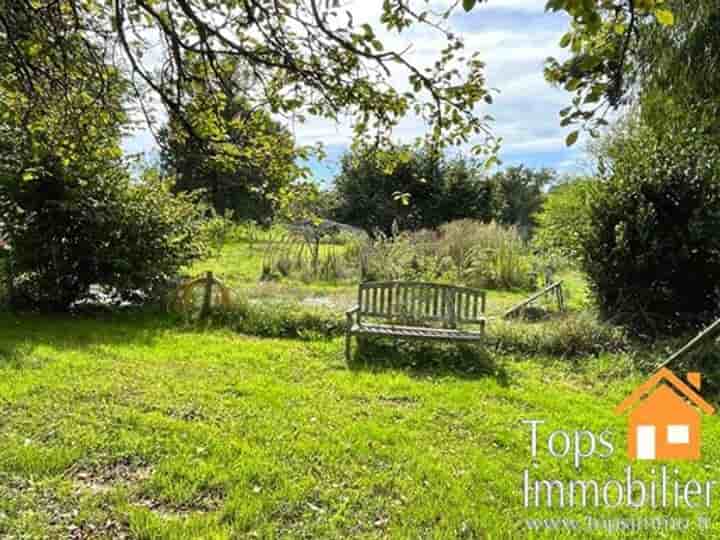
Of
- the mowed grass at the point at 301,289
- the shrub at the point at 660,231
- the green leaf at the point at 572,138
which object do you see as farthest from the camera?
the mowed grass at the point at 301,289

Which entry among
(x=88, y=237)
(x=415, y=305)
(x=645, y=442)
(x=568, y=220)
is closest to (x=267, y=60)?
(x=645, y=442)

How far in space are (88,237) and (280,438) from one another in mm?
4557

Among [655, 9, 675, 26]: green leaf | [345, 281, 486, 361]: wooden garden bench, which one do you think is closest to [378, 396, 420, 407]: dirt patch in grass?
[345, 281, 486, 361]: wooden garden bench

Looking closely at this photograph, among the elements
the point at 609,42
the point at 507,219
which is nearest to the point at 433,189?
the point at 507,219

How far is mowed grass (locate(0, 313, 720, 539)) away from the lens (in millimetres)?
2363

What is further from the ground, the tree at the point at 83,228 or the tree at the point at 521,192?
the tree at the point at 521,192

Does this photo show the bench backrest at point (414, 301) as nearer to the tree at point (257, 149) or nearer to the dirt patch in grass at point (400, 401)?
the dirt patch in grass at point (400, 401)

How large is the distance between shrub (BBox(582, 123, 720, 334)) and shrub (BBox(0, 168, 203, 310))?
18.7ft

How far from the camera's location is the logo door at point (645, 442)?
317 centimetres

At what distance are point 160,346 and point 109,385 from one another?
49.4 inches

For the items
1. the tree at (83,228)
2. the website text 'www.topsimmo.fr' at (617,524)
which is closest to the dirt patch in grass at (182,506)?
the website text 'www.topsimmo.fr' at (617,524)

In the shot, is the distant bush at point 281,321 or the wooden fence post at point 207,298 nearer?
the distant bush at point 281,321

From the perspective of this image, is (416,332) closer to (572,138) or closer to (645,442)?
(645,442)

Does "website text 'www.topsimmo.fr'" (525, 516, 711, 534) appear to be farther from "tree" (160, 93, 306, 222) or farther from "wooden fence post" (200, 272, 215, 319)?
"wooden fence post" (200, 272, 215, 319)
